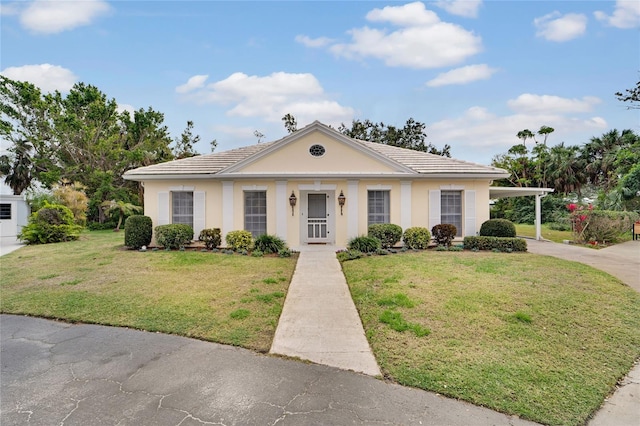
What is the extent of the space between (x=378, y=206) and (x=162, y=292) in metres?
8.76

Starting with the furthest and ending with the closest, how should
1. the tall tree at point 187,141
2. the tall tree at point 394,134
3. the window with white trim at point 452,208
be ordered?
1. the tall tree at point 394,134
2. the tall tree at point 187,141
3. the window with white trim at point 452,208

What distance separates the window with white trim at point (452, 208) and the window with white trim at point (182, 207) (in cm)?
1026

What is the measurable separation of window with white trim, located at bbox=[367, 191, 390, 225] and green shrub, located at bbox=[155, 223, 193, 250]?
23.5 feet

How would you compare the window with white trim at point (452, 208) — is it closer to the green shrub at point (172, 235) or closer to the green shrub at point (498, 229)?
the green shrub at point (498, 229)

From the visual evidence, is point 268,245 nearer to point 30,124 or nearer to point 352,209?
point 352,209

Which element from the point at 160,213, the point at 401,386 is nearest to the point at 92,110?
the point at 160,213

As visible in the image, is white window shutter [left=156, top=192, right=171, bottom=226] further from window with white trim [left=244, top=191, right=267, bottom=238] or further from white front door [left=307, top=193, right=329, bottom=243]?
white front door [left=307, top=193, right=329, bottom=243]

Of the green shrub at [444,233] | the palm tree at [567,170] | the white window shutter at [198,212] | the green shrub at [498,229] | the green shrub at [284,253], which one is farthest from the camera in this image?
the palm tree at [567,170]

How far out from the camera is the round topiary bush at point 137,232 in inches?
471

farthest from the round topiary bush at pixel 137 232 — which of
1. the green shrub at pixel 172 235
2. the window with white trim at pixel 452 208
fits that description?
the window with white trim at pixel 452 208

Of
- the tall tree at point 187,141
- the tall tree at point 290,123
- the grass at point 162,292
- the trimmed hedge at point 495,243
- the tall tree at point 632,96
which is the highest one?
the tall tree at point 290,123

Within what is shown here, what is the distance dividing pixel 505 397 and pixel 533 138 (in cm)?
3674

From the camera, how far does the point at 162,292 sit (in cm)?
663

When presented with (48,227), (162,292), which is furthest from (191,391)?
(48,227)
